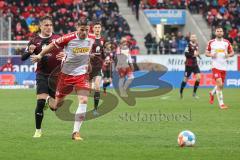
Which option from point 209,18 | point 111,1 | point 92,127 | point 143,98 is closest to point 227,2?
point 209,18

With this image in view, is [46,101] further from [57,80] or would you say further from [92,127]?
[92,127]

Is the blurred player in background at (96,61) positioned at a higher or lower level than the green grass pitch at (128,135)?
higher

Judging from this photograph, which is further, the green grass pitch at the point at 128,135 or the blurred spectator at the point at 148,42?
the blurred spectator at the point at 148,42

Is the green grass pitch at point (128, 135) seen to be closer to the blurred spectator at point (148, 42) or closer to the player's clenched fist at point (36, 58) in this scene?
the player's clenched fist at point (36, 58)

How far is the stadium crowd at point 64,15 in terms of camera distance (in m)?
40.2

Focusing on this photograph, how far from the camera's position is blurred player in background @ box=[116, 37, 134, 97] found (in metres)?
32.7

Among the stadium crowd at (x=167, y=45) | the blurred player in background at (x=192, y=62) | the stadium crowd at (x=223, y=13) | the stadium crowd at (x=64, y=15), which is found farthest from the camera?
the stadium crowd at (x=223, y=13)

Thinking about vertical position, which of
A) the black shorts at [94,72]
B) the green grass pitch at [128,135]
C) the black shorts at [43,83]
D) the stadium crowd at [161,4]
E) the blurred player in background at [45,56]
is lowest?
the green grass pitch at [128,135]

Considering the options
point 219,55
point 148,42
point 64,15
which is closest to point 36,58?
point 219,55

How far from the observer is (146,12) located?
48.5 m

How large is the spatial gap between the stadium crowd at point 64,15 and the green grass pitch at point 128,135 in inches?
739

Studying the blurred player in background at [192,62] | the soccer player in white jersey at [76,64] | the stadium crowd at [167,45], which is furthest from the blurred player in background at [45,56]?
the stadium crowd at [167,45]

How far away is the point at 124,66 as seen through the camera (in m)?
33.7

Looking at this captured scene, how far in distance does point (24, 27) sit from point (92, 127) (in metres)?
25.2
